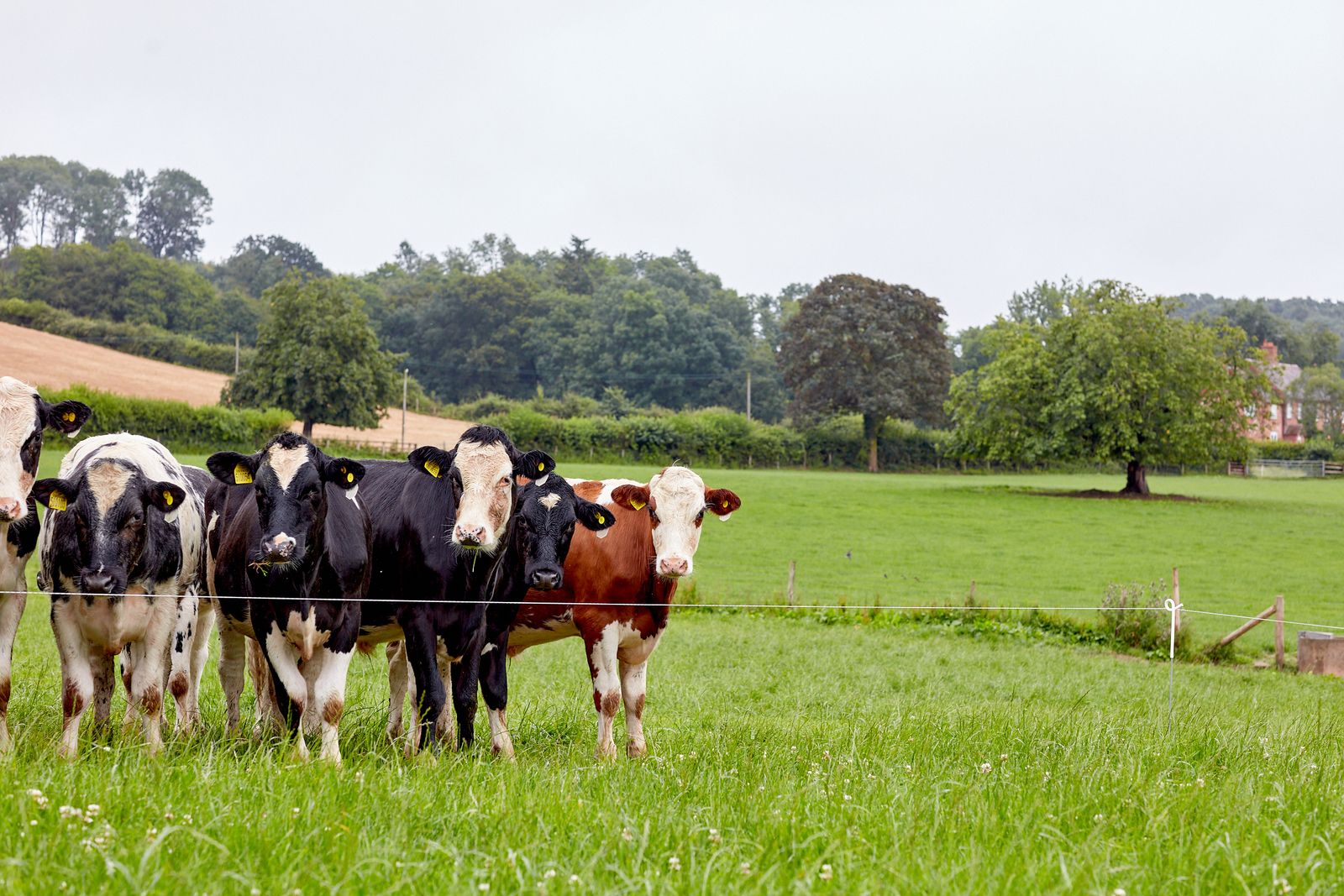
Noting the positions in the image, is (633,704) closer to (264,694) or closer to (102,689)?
(264,694)

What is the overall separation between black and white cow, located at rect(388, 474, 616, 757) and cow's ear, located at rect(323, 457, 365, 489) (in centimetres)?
112

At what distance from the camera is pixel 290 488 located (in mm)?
7117

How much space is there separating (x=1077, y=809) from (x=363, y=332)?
6403 cm

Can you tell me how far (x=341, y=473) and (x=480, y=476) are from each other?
2.86 ft

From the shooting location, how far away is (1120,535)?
41.2 meters

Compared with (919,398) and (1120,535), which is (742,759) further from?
(919,398)

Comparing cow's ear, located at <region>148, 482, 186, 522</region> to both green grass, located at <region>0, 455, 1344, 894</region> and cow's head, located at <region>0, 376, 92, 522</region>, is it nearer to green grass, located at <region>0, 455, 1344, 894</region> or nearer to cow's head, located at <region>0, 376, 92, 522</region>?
cow's head, located at <region>0, 376, 92, 522</region>

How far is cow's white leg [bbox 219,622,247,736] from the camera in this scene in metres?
8.70

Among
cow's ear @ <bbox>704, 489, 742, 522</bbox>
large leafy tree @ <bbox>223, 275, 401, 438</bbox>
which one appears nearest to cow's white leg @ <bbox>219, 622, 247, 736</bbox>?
cow's ear @ <bbox>704, 489, 742, 522</bbox>

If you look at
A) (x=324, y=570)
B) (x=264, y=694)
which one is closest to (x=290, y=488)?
(x=324, y=570)

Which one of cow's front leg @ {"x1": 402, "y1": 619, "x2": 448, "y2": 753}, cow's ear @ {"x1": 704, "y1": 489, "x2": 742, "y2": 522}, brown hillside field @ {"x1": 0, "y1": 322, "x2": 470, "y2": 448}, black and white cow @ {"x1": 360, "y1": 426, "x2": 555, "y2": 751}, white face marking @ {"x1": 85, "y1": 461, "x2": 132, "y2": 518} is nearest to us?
white face marking @ {"x1": 85, "y1": 461, "x2": 132, "y2": 518}

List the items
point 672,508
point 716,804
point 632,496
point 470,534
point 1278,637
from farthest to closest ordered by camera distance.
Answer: point 1278,637 < point 632,496 < point 672,508 < point 470,534 < point 716,804

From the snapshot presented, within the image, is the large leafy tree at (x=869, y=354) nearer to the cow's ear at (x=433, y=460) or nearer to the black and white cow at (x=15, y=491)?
the cow's ear at (x=433, y=460)

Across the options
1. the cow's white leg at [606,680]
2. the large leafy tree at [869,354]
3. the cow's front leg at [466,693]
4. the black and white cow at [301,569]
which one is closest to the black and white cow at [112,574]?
the black and white cow at [301,569]
